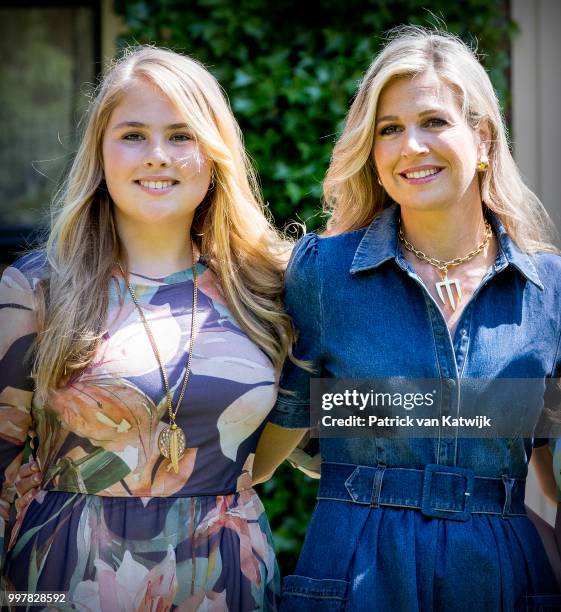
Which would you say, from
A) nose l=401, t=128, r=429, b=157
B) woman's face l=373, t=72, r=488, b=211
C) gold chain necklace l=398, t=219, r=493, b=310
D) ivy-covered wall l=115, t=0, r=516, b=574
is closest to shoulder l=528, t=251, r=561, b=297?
gold chain necklace l=398, t=219, r=493, b=310

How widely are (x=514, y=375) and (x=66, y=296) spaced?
113 centimetres

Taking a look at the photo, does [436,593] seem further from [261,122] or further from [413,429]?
[261,122]

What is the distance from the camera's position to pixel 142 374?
7.74 feet

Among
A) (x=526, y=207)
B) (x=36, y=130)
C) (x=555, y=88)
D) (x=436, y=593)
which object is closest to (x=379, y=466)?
(x=436, y=593)

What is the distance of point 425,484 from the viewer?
228 centimetres

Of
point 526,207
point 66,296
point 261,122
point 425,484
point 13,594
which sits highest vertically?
point 261,122

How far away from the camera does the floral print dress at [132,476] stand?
2.29m

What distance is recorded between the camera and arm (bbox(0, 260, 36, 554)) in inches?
92.4

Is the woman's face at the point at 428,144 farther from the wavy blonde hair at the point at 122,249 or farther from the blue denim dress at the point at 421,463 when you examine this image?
the wavy blonde hair at the point at 122,249

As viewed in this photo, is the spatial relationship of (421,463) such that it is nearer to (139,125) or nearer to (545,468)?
(545,468)

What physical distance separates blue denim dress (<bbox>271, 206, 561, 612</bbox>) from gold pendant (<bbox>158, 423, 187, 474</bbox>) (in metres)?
0.38

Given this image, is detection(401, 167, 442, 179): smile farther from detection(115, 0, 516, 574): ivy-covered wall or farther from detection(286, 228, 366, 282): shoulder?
detection(115, 0, 516, 574): ivy-covered wall

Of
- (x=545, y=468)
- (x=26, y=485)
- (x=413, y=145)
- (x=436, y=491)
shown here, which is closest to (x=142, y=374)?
(x=26, y=485)

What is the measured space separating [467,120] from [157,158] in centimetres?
80
